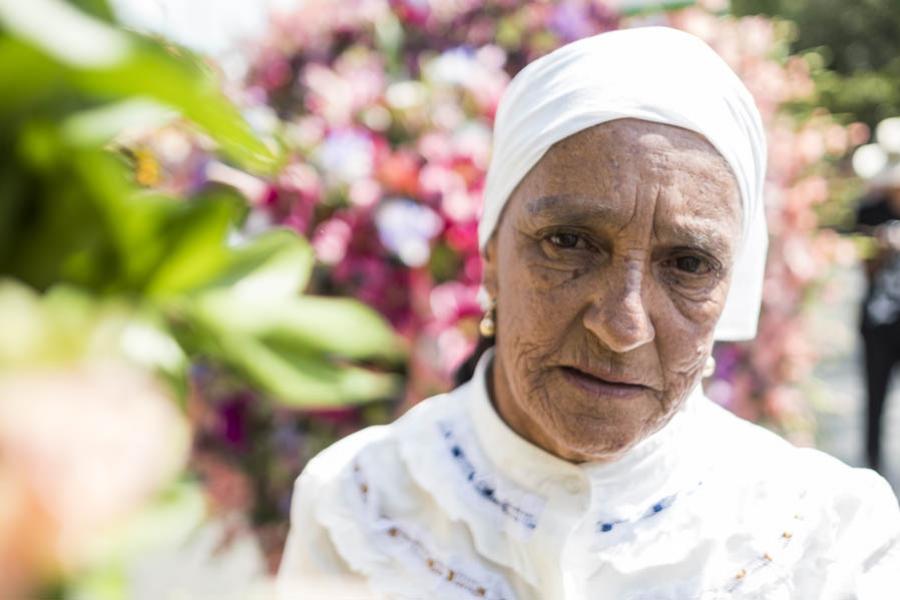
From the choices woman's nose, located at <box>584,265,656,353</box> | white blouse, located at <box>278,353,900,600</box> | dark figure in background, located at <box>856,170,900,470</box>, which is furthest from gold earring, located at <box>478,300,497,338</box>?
dark figure in background, located at <box>856,170,900,470</box>

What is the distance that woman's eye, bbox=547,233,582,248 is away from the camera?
1.56 metres

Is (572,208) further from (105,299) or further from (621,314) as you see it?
(105,299)

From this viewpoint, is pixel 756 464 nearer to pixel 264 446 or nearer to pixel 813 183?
pixel 264 446

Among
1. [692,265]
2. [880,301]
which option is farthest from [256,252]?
[880,301]

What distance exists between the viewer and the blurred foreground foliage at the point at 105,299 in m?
0.37

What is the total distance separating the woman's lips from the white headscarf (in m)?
0.31

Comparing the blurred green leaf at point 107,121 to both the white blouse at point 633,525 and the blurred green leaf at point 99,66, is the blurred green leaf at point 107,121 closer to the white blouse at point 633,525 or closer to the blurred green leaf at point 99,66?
the blurred green leaf at point 99,66

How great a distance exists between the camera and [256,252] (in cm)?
68

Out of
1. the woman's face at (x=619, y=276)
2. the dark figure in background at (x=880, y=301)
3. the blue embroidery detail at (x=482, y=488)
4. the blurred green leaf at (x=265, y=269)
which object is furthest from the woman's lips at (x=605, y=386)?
the dark figure in background at (x=880, y=301)

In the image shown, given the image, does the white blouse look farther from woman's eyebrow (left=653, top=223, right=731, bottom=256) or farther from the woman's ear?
woman's eyebrow (left=653, top=223, right=731, bottom=256)

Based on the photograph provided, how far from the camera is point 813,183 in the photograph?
141 inches

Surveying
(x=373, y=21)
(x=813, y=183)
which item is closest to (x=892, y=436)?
(x=813, y=183)

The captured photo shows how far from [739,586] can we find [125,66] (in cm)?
144

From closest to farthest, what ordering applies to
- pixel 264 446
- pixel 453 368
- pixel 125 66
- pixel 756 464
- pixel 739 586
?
pixel 125 66 → pixel 739 586 → pixel 756 464 → pixel 453 368 → pixel 264 446
